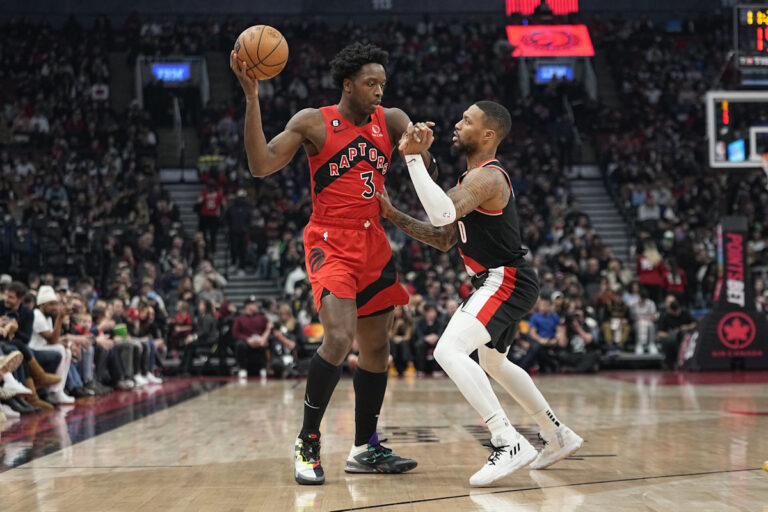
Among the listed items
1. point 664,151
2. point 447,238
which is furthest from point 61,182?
point 447,238

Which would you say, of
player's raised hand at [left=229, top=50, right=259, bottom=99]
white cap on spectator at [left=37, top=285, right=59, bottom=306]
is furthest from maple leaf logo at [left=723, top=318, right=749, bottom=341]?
player's raised hand at [left=229, top=50, right=259, bottom=99]

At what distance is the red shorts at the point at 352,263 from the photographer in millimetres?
4605

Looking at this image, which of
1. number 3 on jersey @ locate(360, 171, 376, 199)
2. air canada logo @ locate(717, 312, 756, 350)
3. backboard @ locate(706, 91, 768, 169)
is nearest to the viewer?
number 3 on jersey @ locate(360, 171, 376, 199)

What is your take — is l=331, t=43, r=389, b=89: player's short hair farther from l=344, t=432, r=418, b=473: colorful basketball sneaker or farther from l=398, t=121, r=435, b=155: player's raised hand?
l=344, t=432, r=418, b=473: colorful basketball sneaker

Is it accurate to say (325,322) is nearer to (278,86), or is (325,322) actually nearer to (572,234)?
(572,234)

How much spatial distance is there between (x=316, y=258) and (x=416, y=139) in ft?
2.62

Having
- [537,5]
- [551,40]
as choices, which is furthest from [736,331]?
[537,5]

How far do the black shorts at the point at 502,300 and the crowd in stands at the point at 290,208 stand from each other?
14.8 feet

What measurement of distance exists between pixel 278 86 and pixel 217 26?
317 cm

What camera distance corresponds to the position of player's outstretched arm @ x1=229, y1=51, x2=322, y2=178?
4.41 metres

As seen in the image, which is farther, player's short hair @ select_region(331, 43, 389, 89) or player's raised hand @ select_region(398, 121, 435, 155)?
player's short hair @ select_region(331, 43, 389, 89)

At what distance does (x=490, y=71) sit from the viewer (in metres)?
24.6

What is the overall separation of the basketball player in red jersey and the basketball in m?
0.06

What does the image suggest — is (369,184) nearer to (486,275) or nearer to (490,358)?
(486,275)
